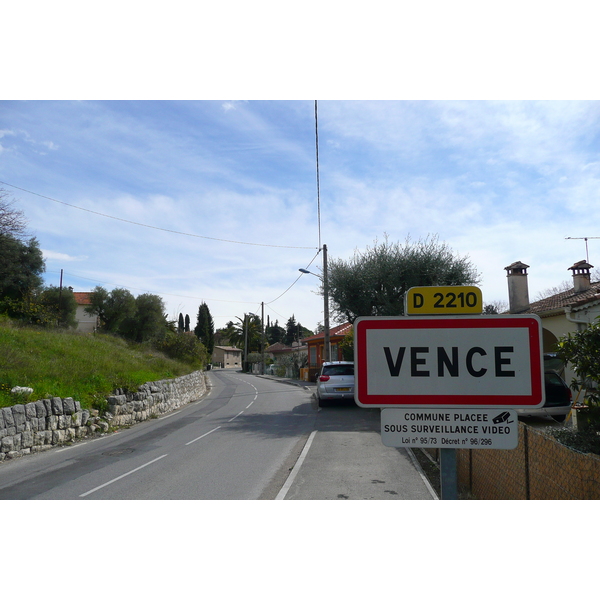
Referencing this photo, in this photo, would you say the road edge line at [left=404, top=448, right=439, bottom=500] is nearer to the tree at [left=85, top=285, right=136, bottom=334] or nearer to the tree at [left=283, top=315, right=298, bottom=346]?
the tree at [left=85, top=285, right=136, bottom=334]

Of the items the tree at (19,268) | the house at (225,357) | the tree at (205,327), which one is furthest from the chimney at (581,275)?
the house at (225,357)

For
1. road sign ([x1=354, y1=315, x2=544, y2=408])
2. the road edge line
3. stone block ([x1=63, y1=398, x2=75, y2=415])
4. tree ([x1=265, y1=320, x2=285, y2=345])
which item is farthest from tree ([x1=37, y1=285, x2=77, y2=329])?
tree ([x1=265, y1=320, x2=285, y2=345])

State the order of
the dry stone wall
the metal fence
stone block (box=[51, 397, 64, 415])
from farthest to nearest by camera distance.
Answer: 1. stone block (box=[51, 397, 64, 415])
2. the dry stone wall
3. the metal fence

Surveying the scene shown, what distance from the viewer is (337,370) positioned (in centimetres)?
1873

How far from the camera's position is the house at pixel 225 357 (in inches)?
4227

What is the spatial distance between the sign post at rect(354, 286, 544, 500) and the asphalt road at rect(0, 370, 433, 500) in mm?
4914

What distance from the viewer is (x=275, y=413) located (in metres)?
18.0

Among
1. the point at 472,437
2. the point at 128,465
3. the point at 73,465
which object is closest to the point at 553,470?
the point at 472,437

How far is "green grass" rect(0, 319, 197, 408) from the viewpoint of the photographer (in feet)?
42.5

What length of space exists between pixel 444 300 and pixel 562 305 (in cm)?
1546

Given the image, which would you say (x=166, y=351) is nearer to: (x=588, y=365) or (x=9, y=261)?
(x=9, y=261)

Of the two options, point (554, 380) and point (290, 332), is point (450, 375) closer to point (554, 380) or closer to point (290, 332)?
point (554, 380)

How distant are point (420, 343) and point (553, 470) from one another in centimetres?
312

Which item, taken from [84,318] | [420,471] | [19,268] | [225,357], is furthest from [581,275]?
[225,357]
